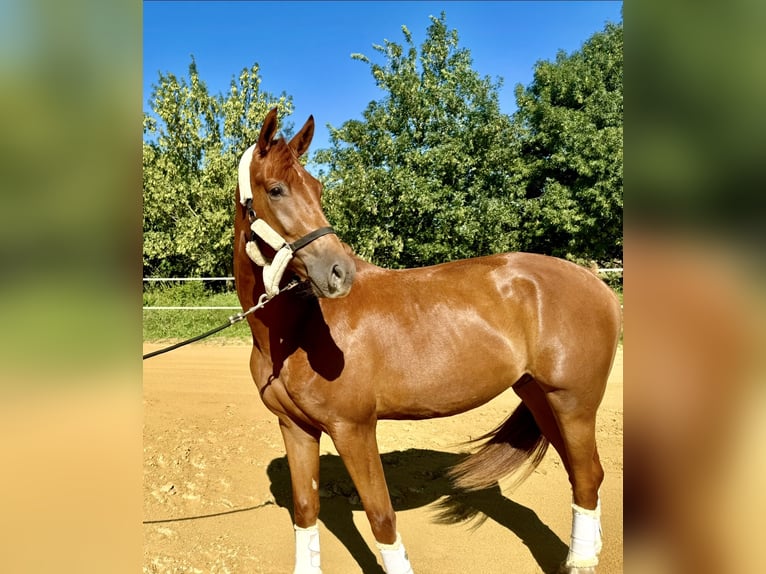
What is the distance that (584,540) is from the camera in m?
2.63

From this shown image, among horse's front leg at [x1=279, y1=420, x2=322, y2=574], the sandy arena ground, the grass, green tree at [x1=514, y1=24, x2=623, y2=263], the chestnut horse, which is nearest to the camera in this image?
the chestnut horse

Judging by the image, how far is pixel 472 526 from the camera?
3389 millimetres

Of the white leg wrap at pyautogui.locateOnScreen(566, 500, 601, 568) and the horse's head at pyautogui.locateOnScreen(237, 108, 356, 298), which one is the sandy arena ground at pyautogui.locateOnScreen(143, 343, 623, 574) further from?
the horse's head at pyautogui.locateOnScreen(237, 108, 356, 298)

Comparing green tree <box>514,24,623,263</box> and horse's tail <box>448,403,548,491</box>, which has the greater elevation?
green tree <box>514,24,623,263</box>

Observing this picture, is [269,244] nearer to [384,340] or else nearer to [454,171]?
[384,340]

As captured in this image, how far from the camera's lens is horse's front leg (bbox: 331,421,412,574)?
7.54ft

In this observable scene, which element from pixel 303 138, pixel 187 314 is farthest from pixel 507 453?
pixel 187 314

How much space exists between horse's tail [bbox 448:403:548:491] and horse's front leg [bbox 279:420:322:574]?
44.9 inches

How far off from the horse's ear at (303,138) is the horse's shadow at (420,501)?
2489 millimetres

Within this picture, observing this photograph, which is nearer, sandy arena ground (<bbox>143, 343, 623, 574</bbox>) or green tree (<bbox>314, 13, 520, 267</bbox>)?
sandy arena ground (<bbox>143, 343, 623, 574</bbox>)

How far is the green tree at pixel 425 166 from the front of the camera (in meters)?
13.5

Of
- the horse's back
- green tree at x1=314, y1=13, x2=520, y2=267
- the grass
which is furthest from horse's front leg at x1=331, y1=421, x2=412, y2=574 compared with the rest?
green tree at x1=314, y1=13, x2=520, y2=267
